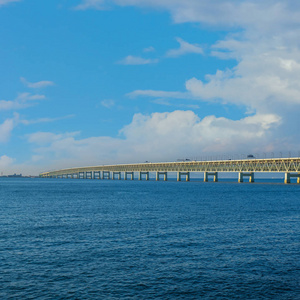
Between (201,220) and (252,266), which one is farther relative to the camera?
(201,220)

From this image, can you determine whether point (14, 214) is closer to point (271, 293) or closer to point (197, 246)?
point (197, 246)

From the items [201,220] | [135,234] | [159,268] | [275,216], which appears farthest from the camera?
[275,216]

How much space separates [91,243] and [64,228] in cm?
1162

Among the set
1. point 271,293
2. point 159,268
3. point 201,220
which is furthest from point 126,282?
point 201,220

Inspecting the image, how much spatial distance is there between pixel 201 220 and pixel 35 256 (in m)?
31.0

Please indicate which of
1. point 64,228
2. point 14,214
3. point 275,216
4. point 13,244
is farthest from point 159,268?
point 14,214

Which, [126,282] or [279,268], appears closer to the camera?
[126,282]

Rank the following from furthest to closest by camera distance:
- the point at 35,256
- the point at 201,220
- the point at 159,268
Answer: the point at 201,220 → the point at 35,256 → the point at 159,268

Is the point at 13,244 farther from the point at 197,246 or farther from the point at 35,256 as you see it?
the point at 197,246

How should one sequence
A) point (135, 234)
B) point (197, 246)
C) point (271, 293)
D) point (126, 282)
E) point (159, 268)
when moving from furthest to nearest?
point (135, 234) → point (197, 246) → point (159, 268) → point (126, 282) → point (271, 293)

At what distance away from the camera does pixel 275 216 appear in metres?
64.3

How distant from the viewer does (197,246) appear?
38.7 meters

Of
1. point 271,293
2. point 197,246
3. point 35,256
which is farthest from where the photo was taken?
point 197,246

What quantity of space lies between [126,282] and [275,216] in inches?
1749
